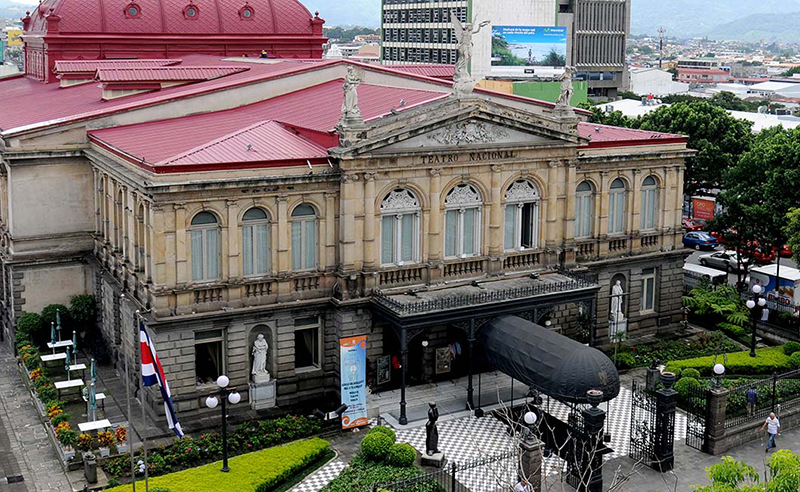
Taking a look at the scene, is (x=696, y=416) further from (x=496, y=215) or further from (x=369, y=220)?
(x=369, y=220)

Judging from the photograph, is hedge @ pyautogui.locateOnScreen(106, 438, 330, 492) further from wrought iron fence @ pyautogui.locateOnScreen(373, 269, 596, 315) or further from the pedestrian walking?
the pedestrian walking

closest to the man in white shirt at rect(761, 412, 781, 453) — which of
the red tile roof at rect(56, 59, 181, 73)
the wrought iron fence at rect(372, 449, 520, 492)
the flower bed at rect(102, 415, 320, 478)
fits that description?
the wrought iron fence at rect(372, 449, 520, 492)

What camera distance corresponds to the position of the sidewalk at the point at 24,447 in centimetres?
3722

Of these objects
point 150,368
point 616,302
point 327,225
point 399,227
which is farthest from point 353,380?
point 616,302

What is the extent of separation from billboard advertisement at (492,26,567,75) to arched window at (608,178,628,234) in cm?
7668

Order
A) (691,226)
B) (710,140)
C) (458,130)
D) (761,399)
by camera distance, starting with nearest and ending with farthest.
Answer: (761,399) < (458,130) < (710,140) < (691,226)

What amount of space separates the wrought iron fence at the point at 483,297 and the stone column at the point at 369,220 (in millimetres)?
1600

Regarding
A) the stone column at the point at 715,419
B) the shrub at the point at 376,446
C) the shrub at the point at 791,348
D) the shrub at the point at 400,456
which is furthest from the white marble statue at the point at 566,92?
the shrub at the point at 400,456

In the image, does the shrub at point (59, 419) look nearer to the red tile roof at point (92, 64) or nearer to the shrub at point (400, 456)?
the shrub at point (400, 456)

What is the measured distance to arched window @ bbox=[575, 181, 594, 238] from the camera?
172 ft

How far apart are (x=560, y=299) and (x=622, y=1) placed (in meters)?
143

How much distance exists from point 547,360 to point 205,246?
51.0ft

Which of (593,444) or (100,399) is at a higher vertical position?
(593,444)

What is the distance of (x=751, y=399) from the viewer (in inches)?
1645
